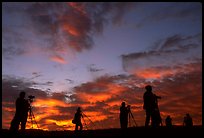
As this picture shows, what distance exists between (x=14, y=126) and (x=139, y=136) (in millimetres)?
6059

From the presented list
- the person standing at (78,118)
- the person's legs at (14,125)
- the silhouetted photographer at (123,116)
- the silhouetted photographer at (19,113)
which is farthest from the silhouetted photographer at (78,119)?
the person's legs at (14,125)

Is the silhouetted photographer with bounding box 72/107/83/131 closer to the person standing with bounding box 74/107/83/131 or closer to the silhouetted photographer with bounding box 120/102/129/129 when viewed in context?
the person standing with bounding box 74/107/83/131

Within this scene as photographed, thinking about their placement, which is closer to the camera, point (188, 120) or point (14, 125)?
point (14, 125)

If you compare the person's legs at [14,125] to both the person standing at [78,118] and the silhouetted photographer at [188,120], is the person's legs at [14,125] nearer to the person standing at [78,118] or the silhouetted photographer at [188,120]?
the person standing at [78,118]

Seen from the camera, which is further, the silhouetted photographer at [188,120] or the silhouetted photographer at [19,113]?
the silhouetted photographer at [188,120]

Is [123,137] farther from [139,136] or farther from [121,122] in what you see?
[121,122]

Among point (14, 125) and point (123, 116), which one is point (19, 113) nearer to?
point (14, 125)

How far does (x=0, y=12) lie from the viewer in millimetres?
15680

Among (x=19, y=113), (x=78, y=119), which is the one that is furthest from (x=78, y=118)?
(x=19, y=113)

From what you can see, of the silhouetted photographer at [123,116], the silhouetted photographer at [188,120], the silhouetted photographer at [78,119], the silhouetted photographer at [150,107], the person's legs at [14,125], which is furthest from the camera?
the silhouetted photographer at [188,120]

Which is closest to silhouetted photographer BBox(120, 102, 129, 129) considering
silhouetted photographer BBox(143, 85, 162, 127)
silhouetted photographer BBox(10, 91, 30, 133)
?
silhouetted photographer BBox(143, 85, 162, 127)

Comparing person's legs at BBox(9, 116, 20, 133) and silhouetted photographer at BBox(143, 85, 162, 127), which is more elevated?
silhouetted photographer at BBox(143, 85, 162, 127)

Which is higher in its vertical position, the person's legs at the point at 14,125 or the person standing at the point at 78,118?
the person standing at the point at 78,118

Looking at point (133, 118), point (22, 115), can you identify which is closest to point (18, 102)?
point (22, 115)
